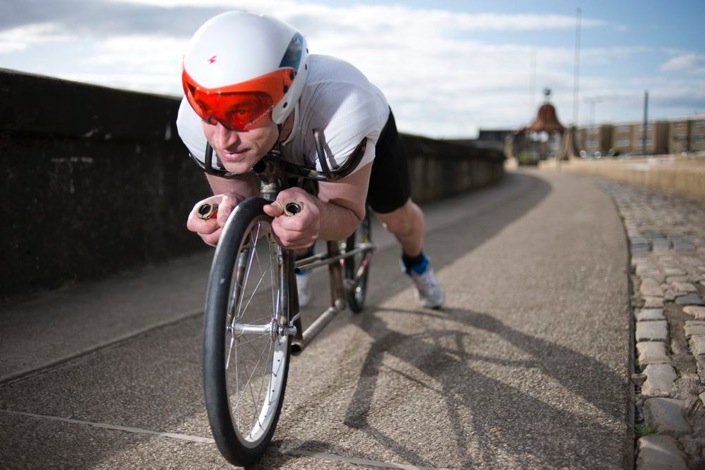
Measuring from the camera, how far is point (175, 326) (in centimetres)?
413

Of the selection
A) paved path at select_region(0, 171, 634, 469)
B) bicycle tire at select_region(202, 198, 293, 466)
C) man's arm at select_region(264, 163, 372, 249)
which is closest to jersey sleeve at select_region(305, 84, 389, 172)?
man's arm at select_region(264, 163, 372, 249)

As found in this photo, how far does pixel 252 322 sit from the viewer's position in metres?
2.58

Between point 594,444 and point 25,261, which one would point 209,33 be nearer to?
point 594,444

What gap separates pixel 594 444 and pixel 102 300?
3.26m

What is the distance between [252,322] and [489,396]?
106 centimetres

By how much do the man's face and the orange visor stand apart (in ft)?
0.12

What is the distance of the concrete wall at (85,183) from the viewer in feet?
14.4

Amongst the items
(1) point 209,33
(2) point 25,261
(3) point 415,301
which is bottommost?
(3) point 415,301

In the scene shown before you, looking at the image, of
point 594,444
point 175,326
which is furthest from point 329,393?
point 175,326

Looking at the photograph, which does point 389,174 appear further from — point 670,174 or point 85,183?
point 670,174

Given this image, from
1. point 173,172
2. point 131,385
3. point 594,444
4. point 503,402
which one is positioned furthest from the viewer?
point 173,172

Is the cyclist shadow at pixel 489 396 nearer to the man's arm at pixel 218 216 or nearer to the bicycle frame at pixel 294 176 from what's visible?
the bicycle frame at pixel 294 176

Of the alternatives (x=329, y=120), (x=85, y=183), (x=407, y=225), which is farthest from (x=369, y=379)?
(x=85, y=183)

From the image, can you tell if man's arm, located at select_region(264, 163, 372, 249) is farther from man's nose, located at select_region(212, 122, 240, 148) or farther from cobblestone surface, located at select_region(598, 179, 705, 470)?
cobblestone surface, located at select_region(598, 179, 705, 470)
